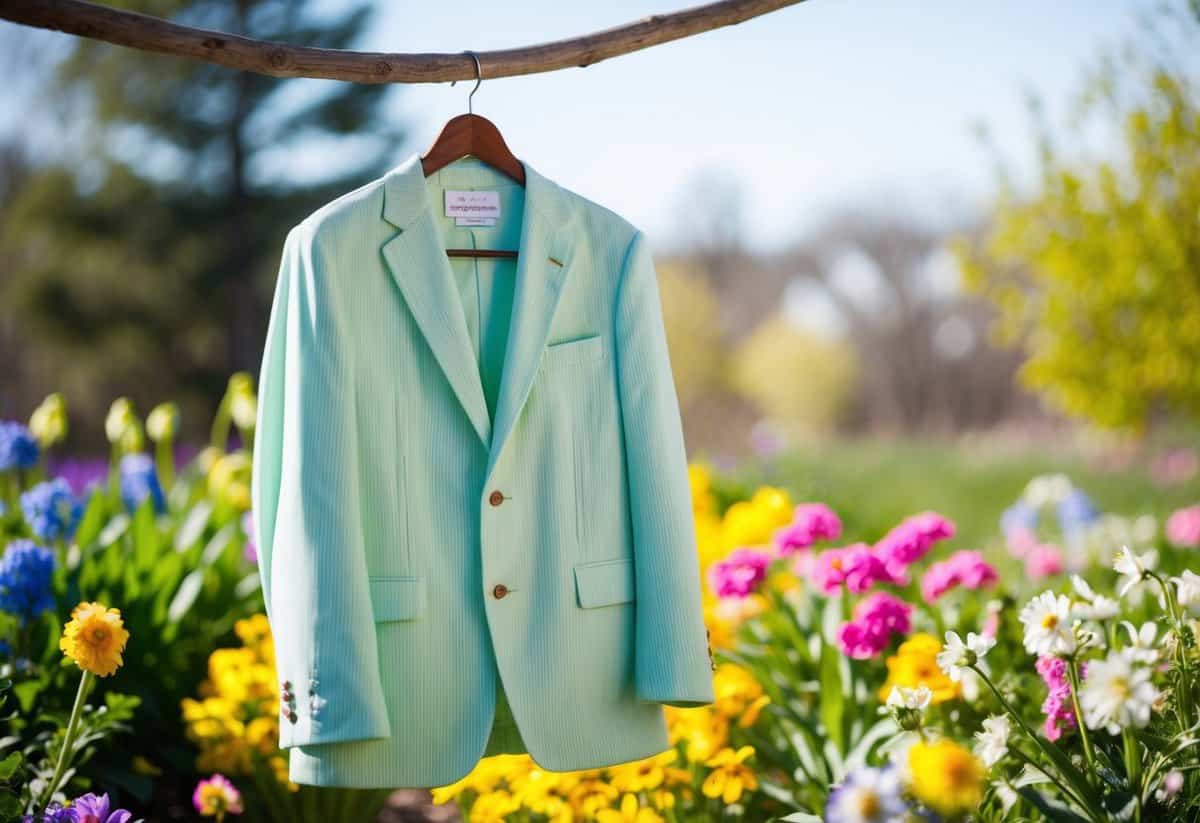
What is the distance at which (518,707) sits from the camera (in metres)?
1.84

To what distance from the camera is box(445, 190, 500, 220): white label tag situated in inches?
80.6

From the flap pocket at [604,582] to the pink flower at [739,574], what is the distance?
1.02m

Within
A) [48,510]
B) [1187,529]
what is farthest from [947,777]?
[1187,529]

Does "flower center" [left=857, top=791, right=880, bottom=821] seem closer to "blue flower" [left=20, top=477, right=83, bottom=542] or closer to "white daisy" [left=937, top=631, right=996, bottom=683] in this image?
"white daisy" [left=937, top=631, right=996, bottom=683]

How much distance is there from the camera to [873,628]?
262 centimetres

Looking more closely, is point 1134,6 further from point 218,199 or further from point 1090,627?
point 218,199

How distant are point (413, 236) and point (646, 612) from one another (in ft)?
2.61

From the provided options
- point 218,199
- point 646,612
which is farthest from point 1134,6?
point 218,199

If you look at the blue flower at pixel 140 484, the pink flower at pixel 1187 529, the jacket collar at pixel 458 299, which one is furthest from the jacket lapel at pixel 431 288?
the pink flower at pixel 1187 529

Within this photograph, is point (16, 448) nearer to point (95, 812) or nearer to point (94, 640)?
point (94, 640)

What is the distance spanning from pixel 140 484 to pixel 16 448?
460 mm

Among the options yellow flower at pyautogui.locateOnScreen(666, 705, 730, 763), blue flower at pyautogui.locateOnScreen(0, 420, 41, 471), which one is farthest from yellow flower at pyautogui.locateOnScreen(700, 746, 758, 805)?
blue flower at pyautogui.locateOnScreen(0, 420, 41, 471)

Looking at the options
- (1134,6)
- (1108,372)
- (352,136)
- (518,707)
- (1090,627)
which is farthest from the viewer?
(352,136)

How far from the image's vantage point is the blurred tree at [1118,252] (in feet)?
21.5
